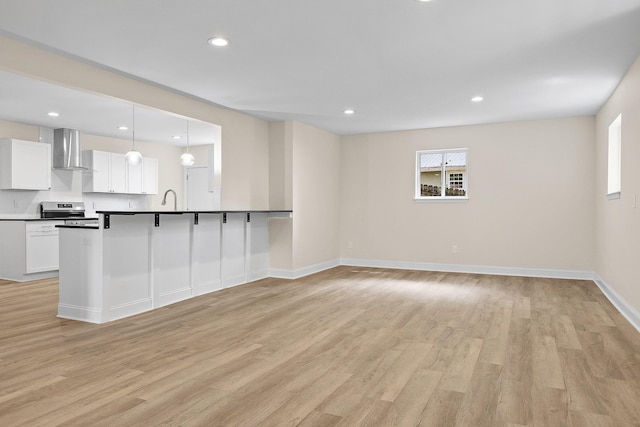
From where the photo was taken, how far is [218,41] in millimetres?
3572

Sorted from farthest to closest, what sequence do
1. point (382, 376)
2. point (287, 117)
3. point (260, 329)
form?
point (287, 117)
point (260, 329)
point (382, 376)

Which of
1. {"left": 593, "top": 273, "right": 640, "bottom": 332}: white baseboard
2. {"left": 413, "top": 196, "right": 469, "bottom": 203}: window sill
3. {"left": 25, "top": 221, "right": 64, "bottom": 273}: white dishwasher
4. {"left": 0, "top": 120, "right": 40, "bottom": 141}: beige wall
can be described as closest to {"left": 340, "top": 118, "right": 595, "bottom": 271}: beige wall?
{"left": 413, "top": 196, "right": 469, "bottom": 203}: window sill

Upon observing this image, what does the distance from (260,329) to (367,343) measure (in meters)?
0.96

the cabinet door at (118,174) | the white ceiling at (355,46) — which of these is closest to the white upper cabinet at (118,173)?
the cabinet door at (118,174)

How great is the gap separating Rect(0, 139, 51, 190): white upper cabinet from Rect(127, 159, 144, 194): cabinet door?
148 cm

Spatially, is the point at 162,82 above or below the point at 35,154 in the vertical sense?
above

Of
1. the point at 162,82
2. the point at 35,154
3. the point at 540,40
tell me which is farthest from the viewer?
the point at 35,154

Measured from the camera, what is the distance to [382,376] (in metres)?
2.76

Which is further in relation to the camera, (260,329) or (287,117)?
(287,117)

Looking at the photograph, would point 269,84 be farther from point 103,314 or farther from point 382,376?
point 382,376

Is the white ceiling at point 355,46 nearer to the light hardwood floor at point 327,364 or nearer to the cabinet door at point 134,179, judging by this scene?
the light hardwood floor at point 327,364

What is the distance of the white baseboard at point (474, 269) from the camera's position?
21.6 feet

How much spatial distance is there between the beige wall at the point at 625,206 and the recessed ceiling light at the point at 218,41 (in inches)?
142

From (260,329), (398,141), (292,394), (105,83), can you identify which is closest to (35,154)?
(105,83)
